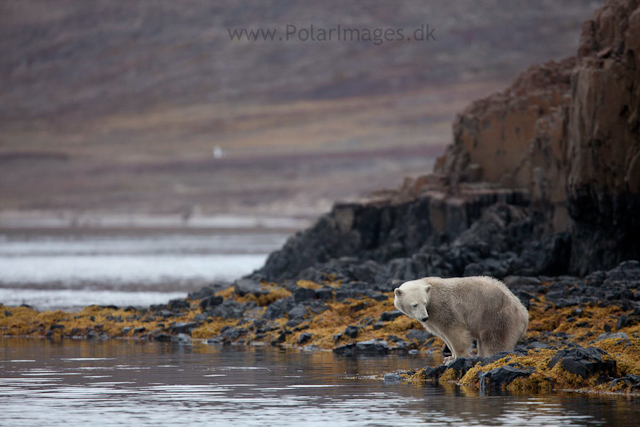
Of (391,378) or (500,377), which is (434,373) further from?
(500,377)

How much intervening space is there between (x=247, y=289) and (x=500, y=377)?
15.0 metres

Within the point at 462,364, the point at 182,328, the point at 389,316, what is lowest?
the point at 462,364

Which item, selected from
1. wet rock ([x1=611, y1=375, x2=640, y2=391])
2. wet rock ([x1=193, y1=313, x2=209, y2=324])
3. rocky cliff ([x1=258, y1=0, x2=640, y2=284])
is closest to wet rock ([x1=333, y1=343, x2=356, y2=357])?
wet rock ([x1=193, y1=313, x2=209, y2=324])

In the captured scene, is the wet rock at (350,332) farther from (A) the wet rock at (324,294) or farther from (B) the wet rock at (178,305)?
(B) the wet rock at (178,305)

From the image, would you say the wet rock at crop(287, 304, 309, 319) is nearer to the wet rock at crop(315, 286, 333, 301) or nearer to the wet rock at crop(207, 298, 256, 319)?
the wet rock at crop(315, 286, 333, 301)

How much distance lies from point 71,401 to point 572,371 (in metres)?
7.53

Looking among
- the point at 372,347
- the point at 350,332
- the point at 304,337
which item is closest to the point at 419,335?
the point at 372,347

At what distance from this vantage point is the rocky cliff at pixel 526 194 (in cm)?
3039

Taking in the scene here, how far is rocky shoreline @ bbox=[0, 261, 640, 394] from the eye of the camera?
1483 cm

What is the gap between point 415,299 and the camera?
15898 mm

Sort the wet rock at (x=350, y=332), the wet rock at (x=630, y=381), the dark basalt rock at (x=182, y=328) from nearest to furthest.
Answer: the wet rock at (x=630, y=381) → the wet rock at (x=350, y=332) → the dark basalt rock at (x=182, y=328)

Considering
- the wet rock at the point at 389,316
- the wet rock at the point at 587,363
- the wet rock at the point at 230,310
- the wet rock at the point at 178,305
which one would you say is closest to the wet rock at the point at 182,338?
the wet rock at the point at 230,310

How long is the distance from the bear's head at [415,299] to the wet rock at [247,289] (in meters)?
12.7

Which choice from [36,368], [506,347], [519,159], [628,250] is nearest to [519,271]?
[628,250]
